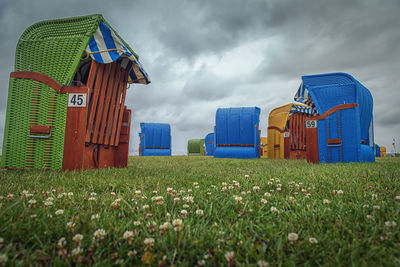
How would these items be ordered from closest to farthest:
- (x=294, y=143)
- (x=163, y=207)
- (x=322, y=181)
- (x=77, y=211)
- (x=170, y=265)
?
(x=170, y=265)
(x=77, y=211)
(x=163, y=207)
(x=322, y=181)
(x=294, y=143)

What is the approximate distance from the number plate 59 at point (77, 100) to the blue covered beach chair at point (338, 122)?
5.28 m

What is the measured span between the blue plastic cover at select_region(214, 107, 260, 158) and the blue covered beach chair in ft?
14.0

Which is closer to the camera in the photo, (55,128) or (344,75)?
(55,128)

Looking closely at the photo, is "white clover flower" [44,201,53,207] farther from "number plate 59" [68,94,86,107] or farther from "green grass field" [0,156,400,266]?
"number plate 59" [68,94,86,107]

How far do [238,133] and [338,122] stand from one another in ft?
16.9

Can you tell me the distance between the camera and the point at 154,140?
15875mm

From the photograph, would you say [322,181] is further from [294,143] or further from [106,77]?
[294,143]

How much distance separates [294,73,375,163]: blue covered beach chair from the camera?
5594 millimetres

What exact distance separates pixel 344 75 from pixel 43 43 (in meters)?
6.90

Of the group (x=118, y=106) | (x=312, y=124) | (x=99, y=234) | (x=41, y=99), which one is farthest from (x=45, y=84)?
(x=312, y=124)

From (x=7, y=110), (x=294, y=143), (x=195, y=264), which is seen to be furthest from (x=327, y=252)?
(x=294, y=143)

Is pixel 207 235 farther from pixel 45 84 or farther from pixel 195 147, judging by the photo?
pixel 195 147

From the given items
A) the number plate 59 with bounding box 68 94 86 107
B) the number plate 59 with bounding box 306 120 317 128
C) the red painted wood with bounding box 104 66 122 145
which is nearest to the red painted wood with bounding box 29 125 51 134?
the number plate 59 with bounding box 68 94 86 107

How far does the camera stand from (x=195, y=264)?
0.84m
